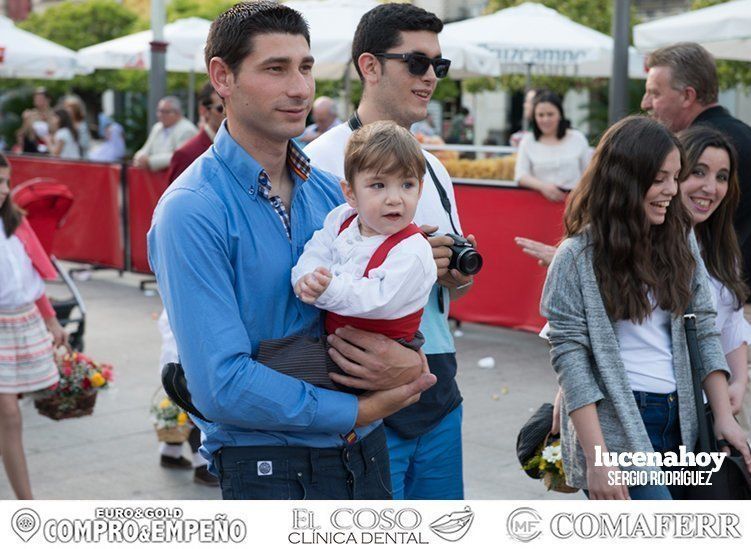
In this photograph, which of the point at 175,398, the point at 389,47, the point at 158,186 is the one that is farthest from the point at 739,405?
the point at 158,186

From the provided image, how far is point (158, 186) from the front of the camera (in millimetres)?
12891

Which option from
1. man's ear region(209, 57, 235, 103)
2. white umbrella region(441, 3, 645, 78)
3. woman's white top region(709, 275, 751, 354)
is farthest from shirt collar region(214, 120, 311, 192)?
white umbrella region(441, 3, 645, 78)

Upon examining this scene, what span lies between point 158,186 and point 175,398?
10311mm

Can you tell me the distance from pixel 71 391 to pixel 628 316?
12.5 ft

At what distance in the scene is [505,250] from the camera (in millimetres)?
9781

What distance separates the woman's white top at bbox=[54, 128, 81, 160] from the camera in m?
17.6

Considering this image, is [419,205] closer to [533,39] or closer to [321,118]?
[321,118]

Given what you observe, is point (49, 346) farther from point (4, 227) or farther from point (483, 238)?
point (483, 238)

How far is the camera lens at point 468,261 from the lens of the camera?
11.0 feet

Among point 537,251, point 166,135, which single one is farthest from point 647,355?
point 166,135

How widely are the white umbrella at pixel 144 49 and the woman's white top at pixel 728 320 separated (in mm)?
13546

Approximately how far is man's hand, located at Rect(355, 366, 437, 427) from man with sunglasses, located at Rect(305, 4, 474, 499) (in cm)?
70

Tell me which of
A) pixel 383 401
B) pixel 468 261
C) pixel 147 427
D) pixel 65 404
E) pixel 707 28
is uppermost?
pixel 707 28

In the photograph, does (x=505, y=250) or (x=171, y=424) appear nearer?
(x=171, y=424)
